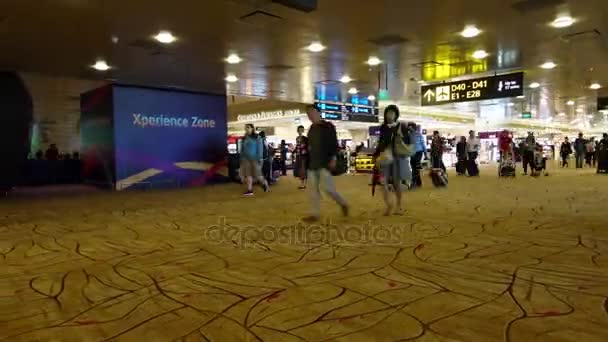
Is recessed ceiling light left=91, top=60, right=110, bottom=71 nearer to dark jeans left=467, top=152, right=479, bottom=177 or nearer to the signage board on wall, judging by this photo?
dark jeans left=467, top=152, right=479, bottom=177

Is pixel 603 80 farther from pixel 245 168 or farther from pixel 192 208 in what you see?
pixel 192 208

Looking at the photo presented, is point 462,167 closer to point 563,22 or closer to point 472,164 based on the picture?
point 472,164

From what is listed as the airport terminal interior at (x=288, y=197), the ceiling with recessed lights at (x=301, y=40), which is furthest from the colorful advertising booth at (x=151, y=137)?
the ceiling with recessed lights at (x=301, y=40)

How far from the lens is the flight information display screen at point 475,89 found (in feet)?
41.4

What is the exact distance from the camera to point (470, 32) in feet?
29.4

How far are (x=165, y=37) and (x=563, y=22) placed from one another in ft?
23.4

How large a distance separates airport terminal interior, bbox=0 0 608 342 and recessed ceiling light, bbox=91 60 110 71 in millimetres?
51

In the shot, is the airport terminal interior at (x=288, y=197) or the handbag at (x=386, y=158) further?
the handbag at (x=386, y=158)

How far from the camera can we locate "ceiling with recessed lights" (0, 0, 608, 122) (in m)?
7.46

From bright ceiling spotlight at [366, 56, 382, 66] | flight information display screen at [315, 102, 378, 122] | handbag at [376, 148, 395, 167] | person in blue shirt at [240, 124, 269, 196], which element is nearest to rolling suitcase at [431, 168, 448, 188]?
bright ceiling spotlight at [366, 56, 382, 66]

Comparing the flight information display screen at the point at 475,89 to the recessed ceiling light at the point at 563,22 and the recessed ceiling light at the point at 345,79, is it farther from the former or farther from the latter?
the recessed ceiling light at the point at 563,22

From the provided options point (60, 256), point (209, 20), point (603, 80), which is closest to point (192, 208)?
point (209, 20)

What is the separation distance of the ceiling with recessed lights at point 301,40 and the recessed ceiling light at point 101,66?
5cm

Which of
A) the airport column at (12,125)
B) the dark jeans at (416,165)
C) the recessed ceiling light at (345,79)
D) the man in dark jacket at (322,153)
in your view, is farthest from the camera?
the recessed ceiling light at (345,79)
